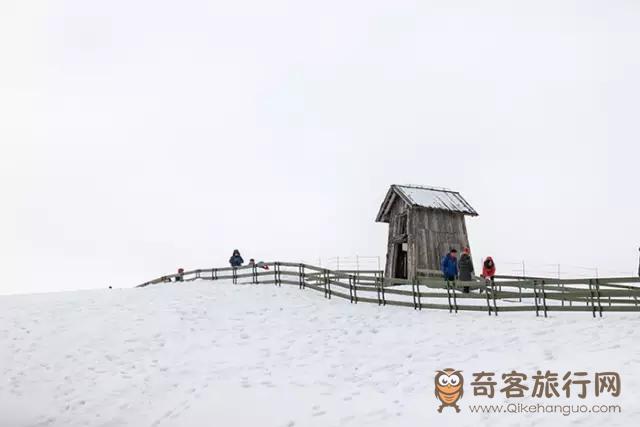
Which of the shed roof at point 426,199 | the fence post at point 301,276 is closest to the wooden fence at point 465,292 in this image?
the fence post at point 301,276

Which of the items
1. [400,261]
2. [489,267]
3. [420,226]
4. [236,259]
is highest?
[420,226]

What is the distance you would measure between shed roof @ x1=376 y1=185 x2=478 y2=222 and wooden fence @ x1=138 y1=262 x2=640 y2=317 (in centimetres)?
351

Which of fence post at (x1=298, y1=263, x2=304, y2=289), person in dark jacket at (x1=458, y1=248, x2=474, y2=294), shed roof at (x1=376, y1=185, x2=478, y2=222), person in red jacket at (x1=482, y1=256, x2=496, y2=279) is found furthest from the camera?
shed roof at (x1=376, y1=185, x2=478, y2=222)

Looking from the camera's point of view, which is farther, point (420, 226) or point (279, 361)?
point (420, 226)

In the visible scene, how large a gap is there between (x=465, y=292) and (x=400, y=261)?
8.32 m

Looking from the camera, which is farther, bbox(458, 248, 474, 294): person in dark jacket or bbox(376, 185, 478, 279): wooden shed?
bbox(376, 185, 478, 279): wooden shed

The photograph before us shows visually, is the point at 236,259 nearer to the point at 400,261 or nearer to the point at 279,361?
the point at 400,261

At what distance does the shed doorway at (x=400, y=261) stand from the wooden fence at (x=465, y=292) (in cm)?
95

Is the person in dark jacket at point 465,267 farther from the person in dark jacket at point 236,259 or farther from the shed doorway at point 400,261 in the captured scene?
the person in dark jacket at point 236,259

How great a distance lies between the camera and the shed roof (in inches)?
1302

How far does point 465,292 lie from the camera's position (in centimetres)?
2620

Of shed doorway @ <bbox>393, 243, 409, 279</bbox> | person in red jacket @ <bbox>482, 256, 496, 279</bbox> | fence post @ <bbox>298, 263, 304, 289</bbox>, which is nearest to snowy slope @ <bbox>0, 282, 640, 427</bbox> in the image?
fence post @ <bbox>298, 263, 304, 289</bbox>

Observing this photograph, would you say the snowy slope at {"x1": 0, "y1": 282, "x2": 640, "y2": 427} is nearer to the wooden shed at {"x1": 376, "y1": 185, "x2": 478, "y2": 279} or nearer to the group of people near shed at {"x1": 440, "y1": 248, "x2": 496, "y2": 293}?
the group of people near shed at {"x1": 440, "y1": 248, "x2": 496, "y2": 293}

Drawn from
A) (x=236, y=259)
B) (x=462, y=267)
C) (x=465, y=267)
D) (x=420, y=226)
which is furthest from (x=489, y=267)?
(x=236, y=259)
